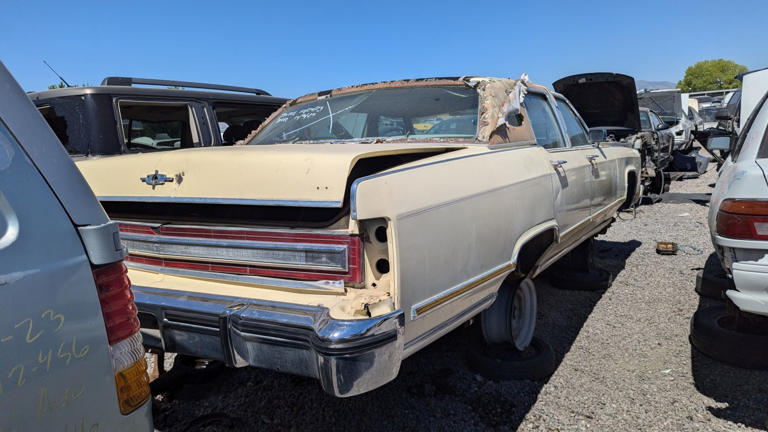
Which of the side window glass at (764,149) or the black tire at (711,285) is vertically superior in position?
the side window glass at (764,149)

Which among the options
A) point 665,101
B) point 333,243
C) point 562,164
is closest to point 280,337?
point 333,243

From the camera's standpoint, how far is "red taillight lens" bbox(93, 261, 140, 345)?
1.33 metres

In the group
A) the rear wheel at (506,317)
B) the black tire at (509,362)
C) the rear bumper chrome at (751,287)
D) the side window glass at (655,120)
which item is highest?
the side window glass at (655,120)

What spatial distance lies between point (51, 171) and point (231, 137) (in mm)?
4698

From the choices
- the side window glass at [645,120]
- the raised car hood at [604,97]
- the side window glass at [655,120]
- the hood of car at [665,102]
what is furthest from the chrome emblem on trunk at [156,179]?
the hood of car at [665,102]

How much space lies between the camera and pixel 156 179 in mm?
2309

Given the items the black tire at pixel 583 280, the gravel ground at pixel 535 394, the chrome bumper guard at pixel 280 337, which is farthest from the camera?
the black tire at pixel 583 280

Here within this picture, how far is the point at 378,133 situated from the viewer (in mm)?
3232

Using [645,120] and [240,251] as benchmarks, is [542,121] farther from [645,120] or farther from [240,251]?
[645,120]

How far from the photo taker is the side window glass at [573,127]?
13.7 ft

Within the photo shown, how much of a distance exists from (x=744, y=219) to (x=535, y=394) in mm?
1419

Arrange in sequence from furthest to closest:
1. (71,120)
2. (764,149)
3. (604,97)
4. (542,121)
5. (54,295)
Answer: (604,97) → (71,120) → (542,121) → (764,149) → (54,295)

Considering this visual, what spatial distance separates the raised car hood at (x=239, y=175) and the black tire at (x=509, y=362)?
1365mm

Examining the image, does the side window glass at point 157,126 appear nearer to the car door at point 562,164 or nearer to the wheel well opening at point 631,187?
the car door at point 562,164
